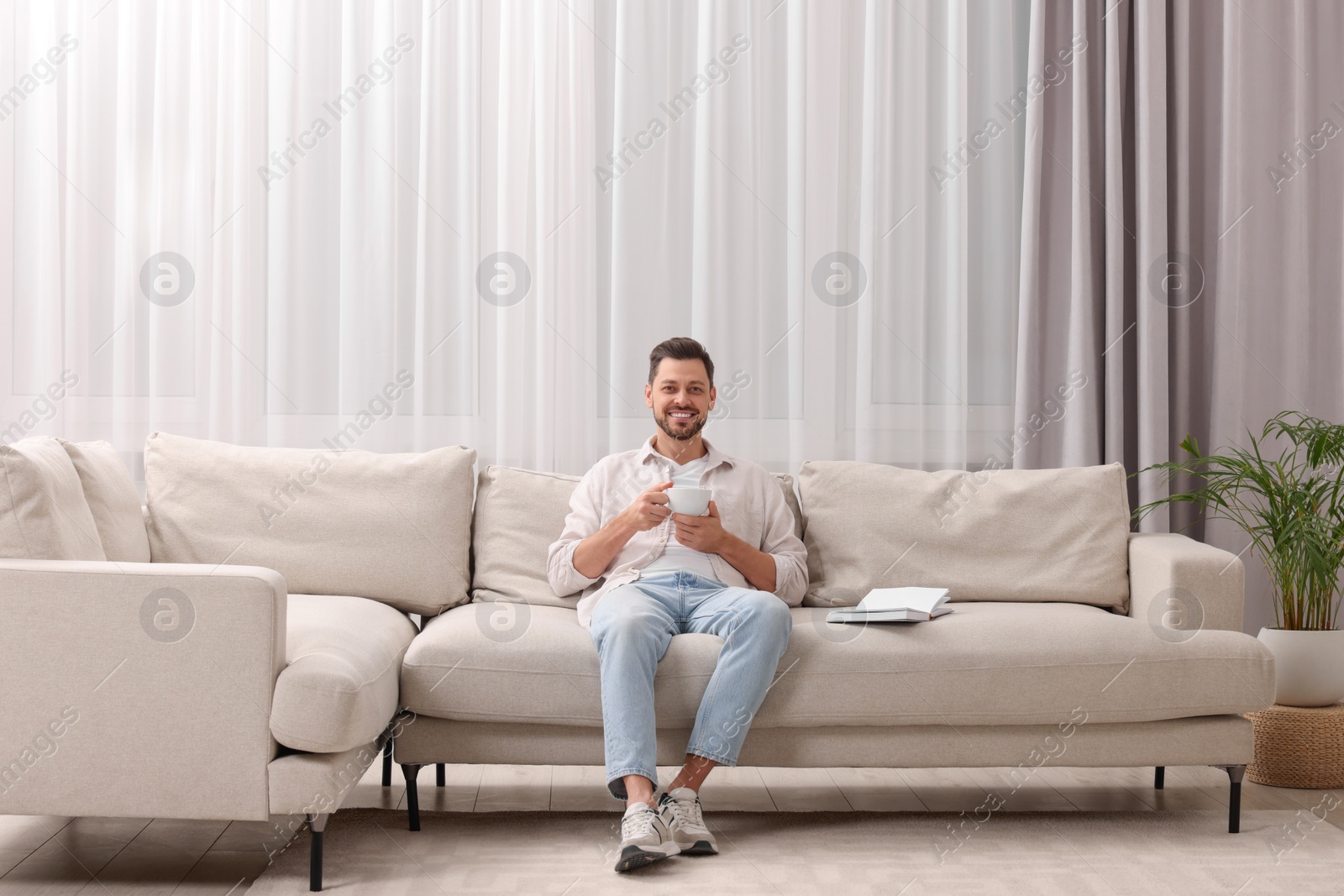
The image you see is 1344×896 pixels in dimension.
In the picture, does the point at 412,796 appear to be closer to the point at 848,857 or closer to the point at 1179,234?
Answer: the point at 848,857

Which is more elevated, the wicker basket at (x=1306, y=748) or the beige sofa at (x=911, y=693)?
the beige sofa at (x=911, y=693)

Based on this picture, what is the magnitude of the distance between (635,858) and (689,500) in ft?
2.23

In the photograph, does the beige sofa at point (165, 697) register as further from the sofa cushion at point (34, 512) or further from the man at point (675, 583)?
the man at point (675, 583)

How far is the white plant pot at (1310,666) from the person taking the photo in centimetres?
267


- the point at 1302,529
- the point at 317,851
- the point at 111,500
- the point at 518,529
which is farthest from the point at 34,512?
the point at 1302,529

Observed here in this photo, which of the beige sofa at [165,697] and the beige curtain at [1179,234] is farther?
the beige curtain at [1179,234]

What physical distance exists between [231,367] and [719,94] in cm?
163

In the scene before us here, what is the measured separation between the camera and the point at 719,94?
10.8ft

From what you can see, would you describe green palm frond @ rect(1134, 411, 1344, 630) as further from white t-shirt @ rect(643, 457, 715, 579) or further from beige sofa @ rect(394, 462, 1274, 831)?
white t-shirt @ rect(643, 457, 715, 579)

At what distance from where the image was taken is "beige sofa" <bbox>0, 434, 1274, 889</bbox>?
1.90 m

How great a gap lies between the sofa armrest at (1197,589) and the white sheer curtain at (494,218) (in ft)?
2.79

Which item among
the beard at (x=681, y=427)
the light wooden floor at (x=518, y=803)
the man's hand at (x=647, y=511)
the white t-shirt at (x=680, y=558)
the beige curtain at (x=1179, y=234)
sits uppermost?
the beige curtain at (x=1179, y=234)

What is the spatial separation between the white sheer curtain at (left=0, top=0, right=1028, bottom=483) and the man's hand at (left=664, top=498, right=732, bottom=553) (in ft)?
2.83

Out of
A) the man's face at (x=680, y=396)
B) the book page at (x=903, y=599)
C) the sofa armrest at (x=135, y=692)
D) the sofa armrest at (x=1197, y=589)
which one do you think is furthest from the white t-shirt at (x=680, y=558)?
the sofa armrest at (x=1197, y=589)
